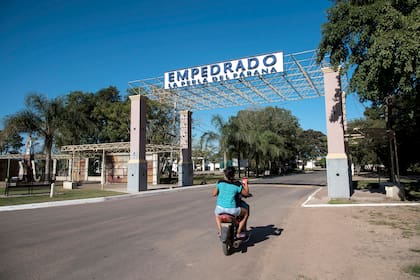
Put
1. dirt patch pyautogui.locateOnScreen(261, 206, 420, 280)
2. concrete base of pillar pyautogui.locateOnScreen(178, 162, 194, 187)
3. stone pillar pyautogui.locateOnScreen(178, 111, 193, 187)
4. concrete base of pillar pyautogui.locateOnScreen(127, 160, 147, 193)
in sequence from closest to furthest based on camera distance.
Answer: dirt patch pyautogui.locateOnScreen(261, 206, 420, 280) → concrete base of pillar pyautogui.locateOnScreen(127, 160, 147, 193) → concrete base of pillar pyautogui.locateOnScreen(178, 162, 194, 187) → stone pillar pyautogui.locateOnScreen(178, 111, 193, 187)

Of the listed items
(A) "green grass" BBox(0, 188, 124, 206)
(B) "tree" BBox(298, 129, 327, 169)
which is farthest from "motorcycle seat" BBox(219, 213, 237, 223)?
(B) "tree" BBox(298, 129, 327, 169)

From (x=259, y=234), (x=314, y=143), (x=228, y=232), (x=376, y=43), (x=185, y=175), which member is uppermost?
(x=314, y=143)

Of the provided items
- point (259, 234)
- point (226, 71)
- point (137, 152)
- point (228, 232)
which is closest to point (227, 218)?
point (228, 232)

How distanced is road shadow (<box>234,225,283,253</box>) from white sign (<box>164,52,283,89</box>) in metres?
13.6

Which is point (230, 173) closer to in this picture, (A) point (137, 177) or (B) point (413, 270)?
(B) point (413, 270)

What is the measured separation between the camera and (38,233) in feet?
25.0

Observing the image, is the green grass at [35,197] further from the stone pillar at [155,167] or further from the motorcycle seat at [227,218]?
the motorcycle seat at [227,218]

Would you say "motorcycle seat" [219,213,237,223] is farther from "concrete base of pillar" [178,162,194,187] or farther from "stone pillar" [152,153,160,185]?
"stone pillar" [152,153,160,185]

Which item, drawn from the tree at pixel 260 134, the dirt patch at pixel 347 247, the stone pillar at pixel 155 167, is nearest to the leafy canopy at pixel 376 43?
the dirt patch at pixel 347 247

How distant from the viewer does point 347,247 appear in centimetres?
594

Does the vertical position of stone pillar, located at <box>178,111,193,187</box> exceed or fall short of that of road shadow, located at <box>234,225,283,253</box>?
it exceeds it

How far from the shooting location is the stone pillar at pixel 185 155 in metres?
27.4

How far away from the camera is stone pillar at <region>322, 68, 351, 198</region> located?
48.5ft

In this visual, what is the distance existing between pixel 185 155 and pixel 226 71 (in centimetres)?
1013
